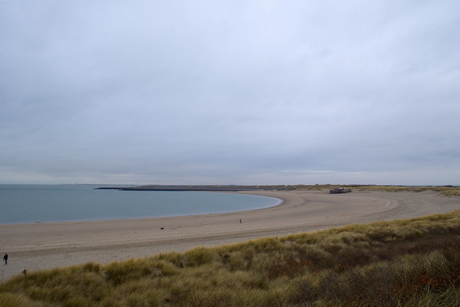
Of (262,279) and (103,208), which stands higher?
(262,279)

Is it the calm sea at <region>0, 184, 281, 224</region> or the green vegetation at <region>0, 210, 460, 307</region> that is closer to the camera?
the green vegetation at <region>0, 210, 460, 307</region>

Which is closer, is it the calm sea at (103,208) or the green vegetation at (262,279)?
the green vegetation at (262,279)

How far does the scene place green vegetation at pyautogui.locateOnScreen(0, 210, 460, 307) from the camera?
446cm

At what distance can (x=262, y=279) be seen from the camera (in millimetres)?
7461

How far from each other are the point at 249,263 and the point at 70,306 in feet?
17.4

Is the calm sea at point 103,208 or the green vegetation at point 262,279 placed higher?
the green vegetation at point 262,279

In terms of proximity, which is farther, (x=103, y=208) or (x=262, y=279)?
(x=103, y=208)

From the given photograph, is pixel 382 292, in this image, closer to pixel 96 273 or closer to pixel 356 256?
pixel 356 256

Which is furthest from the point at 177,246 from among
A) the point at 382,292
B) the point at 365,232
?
the point at 382,292

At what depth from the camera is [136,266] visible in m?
7.82

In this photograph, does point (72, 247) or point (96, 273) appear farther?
point (72, 247)

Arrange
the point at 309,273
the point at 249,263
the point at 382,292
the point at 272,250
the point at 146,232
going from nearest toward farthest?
the point at 382,292 < the point at 309,273 < the point at 249,263 < the point at 272,250 < the point at 146,232

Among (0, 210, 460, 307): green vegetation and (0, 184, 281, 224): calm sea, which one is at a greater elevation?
(0, 210, 460, 307): green vegetation

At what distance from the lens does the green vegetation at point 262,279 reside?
4.46 meters
